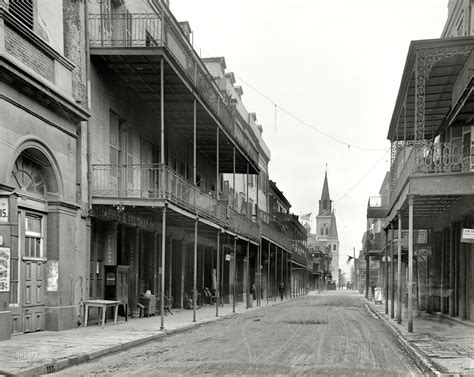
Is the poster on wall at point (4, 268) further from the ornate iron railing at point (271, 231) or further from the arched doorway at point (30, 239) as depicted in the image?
the ornate iron railing at point (271, 231)

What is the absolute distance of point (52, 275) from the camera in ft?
48.6

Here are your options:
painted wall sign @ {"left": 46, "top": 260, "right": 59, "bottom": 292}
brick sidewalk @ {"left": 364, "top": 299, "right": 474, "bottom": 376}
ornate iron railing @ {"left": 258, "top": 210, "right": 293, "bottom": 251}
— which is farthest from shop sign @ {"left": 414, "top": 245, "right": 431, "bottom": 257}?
painted wall sign @ {"left": 46, "top": 260, "right": 59, "bottom": 292}

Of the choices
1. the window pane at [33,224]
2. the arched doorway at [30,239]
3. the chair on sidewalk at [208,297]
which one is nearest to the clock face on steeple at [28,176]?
the arched doorway at [30,239]

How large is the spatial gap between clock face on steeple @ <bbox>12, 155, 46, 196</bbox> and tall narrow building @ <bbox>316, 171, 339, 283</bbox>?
149480mm

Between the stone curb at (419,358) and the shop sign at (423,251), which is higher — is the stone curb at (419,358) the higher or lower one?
the lower one

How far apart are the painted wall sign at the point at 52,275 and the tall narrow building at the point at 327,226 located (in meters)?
149

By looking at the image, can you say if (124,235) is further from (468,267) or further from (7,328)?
(468,267)

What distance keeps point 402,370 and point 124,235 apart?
453 inches

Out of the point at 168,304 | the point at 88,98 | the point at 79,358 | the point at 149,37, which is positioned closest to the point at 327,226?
the point at 168,304

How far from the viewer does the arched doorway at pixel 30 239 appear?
13359 mm

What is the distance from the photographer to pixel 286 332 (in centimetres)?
1655

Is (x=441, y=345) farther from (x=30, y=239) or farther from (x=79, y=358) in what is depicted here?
(x=30, y=239)

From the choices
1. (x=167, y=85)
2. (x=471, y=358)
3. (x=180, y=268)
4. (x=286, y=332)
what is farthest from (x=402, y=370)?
(x=180, y=268)

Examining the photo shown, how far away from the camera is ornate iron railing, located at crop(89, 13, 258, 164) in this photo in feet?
57.0
